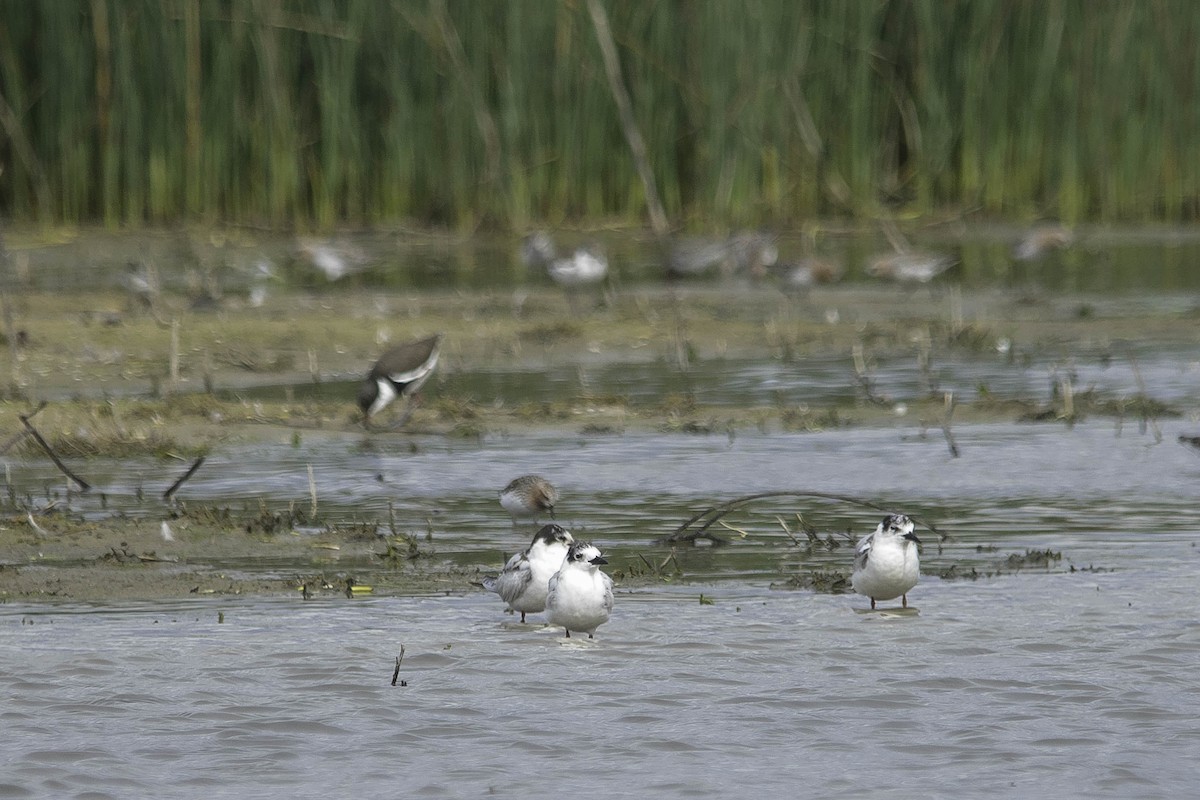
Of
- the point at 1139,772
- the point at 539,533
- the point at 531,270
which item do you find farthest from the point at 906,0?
the point at 1139,772

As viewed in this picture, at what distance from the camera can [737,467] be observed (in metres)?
8.73

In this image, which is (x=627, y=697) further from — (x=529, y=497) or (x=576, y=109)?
(x=576, y=109)

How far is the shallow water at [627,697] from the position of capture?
4852mm

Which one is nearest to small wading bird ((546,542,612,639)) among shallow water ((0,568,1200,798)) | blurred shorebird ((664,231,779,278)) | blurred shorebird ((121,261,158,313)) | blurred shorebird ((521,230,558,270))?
shallow water ((0,568,1200,798))

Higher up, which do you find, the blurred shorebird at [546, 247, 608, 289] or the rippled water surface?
the blurred shorebird at [546, 247, 608, 289]

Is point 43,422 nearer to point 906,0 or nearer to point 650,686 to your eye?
point 650,686

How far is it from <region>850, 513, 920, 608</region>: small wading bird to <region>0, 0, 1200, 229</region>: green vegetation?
35.8 ft

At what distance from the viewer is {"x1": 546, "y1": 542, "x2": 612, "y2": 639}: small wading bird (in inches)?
232

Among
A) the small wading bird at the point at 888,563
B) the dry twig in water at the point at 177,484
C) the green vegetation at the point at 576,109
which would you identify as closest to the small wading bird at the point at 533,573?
the small wading bird at the point at 888,563

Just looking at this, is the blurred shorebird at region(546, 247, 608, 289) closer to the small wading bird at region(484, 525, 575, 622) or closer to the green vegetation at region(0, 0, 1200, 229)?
the green vegetation at region(0, 0, 1200, 229)

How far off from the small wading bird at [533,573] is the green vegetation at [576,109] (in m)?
10.7

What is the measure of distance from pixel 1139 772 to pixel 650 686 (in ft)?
4.34

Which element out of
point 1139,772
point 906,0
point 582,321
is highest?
point 906,0

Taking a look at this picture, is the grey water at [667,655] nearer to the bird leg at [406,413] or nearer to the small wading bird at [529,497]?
the small wading bird at [529,497]
